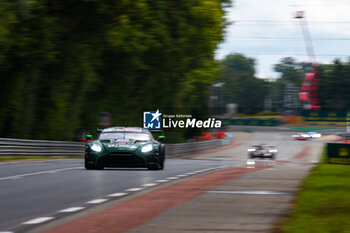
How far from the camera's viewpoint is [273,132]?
11962 centimetres

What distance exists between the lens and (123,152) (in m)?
19.4

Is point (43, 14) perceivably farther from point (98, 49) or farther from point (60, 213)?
point (60, 213)

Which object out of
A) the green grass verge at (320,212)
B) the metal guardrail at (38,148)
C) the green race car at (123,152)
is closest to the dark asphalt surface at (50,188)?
the green race car at (123,152)

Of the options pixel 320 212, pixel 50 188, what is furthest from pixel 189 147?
pixel 320 212

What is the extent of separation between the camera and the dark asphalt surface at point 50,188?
1015 cm

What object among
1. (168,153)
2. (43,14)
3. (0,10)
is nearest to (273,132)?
(168,153)

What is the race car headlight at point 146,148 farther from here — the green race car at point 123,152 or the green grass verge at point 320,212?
the green grass verge at point 320,212

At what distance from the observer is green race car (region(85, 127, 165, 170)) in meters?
19.4

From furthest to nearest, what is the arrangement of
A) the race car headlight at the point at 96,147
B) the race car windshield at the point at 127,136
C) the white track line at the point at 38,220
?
1. the race car windshield at the point at 127,136
2. the race car headlight at the point at 96,147
3. the white track line at the point at 38,220

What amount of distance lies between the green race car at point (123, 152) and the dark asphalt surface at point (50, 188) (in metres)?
0.31

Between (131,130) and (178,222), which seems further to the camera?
(131,130)

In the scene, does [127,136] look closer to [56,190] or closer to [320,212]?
[56,190]

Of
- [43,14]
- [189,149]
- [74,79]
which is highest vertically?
[43,14]

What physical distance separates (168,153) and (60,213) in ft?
117
